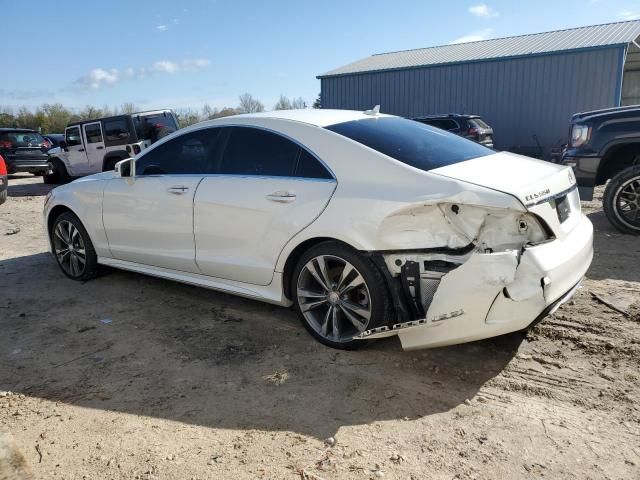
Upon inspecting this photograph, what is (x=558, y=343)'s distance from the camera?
3.50m

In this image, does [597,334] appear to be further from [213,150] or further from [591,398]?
[213,150]

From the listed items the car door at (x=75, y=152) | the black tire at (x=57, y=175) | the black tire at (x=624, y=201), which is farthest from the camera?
the black tire at (x=57, y=175)

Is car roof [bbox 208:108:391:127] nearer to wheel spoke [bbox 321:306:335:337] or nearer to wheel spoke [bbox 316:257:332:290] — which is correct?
wheel spoke [bbox 316:257:332:290]

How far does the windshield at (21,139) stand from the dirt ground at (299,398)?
13779 millimetres

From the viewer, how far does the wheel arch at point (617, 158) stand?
632 cm

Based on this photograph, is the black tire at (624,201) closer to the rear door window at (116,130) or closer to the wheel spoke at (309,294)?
the wheel spoke at (309,294)

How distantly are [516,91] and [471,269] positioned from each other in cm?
1837

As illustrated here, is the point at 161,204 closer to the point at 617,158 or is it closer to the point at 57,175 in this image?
the point at 617,158

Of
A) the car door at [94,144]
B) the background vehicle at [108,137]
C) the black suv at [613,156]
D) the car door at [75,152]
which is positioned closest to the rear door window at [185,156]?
the black suv at [613,156]

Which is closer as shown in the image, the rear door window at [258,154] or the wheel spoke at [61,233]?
the rear door window at [258,154]

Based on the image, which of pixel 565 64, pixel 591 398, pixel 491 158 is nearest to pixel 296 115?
pixel 491 158

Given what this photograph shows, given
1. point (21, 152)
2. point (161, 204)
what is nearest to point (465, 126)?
point (161, 204)

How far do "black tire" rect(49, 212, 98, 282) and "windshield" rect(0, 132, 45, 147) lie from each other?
12576 millimetres

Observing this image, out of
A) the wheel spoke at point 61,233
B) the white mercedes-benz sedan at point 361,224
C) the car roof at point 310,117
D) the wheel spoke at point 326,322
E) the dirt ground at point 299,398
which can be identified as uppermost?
the car roof at point 310,117
